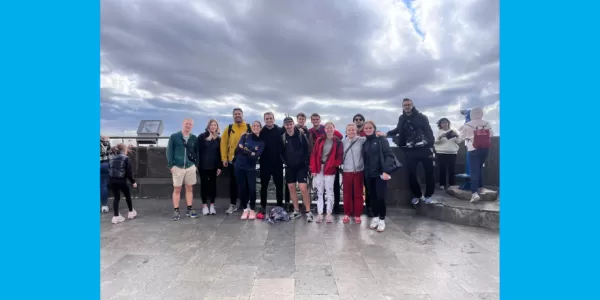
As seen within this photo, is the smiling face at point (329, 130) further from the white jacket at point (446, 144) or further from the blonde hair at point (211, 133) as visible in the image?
the white jacket at point (446, 144)

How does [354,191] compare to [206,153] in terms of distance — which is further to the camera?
[206,153]

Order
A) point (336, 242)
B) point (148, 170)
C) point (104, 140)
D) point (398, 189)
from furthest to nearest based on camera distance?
point (148, 170)
point (398, 189)
point (104, 140)
point (336, 242)

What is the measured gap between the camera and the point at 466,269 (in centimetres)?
323

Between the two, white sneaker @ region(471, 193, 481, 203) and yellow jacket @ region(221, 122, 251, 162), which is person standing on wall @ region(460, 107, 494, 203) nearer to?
white sneaker @ region(471, 193, 481, 203)

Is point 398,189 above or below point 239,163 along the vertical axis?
below

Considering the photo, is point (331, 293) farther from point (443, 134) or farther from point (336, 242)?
point (443, 134)

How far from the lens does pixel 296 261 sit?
3.41 meters

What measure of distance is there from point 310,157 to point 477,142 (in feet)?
10.1

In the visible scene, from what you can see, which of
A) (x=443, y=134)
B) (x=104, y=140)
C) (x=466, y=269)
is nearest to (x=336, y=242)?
(x=466, y=269)

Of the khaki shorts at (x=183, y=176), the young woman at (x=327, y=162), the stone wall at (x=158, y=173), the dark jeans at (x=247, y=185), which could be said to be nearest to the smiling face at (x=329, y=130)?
the young woman at (x=327, y=162)

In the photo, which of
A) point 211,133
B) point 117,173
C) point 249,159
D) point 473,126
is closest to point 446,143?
point 473,126

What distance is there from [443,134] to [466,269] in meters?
3.36

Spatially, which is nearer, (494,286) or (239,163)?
(494,286)

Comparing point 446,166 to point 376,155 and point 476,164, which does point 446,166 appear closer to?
point 476,164
